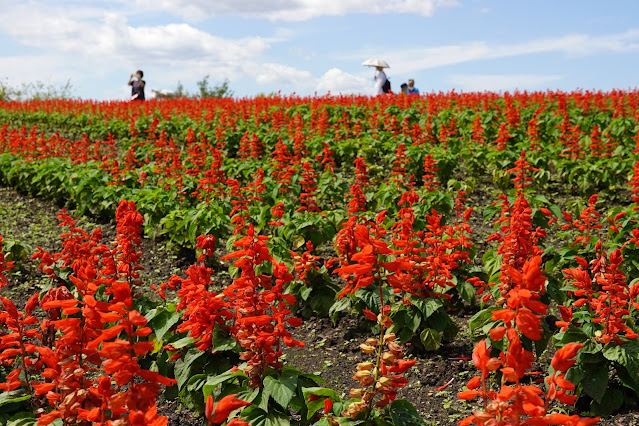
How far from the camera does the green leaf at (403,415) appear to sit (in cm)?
251

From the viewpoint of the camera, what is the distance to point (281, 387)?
9.18 ft

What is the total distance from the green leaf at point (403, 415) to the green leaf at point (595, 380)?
6.60 feet

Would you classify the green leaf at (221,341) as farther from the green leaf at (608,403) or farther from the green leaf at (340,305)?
the green leaf at (608,403)

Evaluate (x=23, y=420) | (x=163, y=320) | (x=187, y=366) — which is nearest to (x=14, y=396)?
(x=23, y=420)

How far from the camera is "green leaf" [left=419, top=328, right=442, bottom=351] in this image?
494 cm

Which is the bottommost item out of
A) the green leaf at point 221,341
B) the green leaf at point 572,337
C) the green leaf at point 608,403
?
the green leaf at point 608,403

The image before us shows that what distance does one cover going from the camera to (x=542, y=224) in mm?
6637

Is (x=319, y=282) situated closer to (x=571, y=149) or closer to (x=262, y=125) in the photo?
(x=571, y=149)

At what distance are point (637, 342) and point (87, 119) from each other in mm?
19445

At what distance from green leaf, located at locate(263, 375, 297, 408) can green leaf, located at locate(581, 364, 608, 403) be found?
2.32 meters

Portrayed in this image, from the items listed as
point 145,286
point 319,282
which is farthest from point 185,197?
point 319,282

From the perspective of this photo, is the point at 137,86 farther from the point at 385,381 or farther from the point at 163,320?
the point at 385,381

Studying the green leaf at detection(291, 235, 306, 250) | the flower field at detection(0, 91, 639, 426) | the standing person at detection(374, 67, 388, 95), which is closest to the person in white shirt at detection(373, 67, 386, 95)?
the standing person at detection(374, 67, 388, 95)

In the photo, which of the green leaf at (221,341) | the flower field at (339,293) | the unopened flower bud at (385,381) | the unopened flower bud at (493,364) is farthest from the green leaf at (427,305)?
the unopened flower bud at (493,364)
